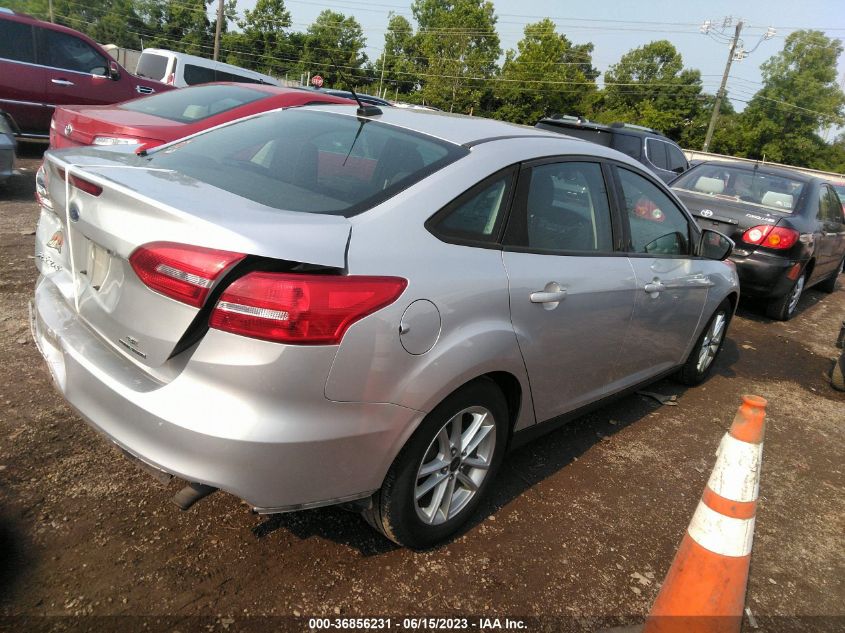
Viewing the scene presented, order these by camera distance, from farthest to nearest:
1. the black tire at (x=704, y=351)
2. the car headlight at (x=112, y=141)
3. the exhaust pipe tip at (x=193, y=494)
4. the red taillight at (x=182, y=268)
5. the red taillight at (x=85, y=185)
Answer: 1. the car headlight at (x=112, y=141)
2. the black tire at (x=704, y=351)
3. the red taillight at (x=85, y=185)
4. the exhaust pipe tip at (x=193, y=494)
5. the red taillight at (x=182, y=268)

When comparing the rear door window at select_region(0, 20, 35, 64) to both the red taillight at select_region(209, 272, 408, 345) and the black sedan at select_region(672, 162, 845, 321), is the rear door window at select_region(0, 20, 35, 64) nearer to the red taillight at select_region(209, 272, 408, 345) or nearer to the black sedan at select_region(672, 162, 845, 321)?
the black sedan at select_region(672, 162, 845, 321)

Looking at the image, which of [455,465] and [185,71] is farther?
[185,71]

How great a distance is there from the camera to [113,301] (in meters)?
2.15

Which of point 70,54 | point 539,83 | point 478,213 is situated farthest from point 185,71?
point 539,83

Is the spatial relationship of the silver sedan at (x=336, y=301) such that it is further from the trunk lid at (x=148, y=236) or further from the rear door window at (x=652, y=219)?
the rear door window at (x=652, y=219)

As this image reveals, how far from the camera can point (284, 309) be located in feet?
6.18

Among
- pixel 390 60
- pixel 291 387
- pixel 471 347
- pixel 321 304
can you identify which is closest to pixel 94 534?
pixel 291 387

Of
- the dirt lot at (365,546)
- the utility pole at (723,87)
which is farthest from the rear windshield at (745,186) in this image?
the utility pole at (723,87)

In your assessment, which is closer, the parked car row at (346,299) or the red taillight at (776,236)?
the parked car row at (346,299)

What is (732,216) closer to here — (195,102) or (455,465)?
(455,465)

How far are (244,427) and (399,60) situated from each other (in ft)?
260

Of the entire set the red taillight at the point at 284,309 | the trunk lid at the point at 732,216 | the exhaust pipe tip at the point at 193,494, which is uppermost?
the red taillight at the point at 284,309

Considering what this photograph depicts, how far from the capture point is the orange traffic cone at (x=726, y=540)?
206 cm

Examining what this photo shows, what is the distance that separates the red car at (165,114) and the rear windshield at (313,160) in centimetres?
299
